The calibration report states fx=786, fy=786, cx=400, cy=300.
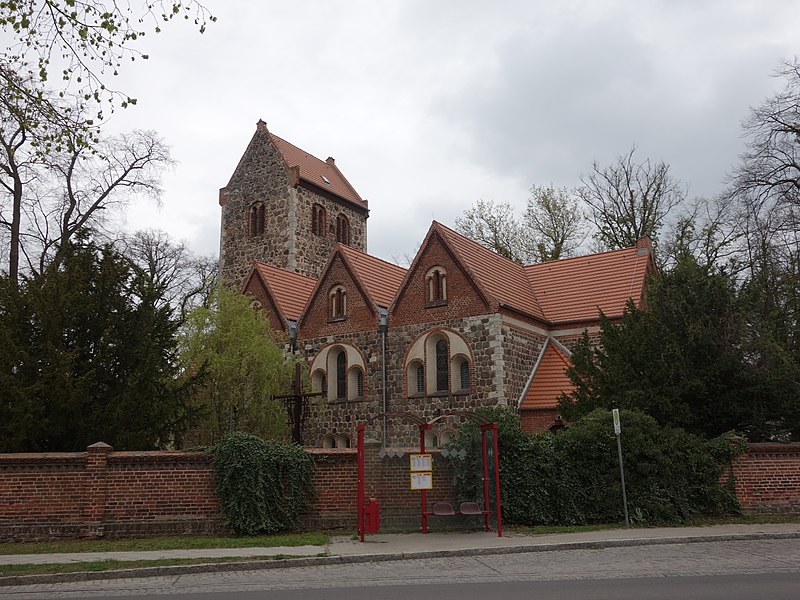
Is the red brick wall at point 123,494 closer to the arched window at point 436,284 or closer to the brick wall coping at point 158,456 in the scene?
the brick wall coping at point 158,456

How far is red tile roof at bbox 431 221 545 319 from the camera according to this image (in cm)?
2772

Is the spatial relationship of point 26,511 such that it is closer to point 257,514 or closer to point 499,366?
point 257,514

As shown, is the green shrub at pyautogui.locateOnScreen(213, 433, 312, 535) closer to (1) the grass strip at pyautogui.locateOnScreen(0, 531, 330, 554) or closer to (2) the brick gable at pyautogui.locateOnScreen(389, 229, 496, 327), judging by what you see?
(1) the grass strip at pyautogui.locateOnScreen(0, 531, 330, 554)

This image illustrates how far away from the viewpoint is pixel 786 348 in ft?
63.9

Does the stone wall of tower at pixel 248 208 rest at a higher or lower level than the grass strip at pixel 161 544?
higher

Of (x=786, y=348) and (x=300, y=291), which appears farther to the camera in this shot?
(x=300, y=291)

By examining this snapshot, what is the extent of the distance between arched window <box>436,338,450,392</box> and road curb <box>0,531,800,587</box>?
1332 cm

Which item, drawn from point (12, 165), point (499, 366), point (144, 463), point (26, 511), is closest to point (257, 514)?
point (144, 463)

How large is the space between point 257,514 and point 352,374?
13994 millimetres

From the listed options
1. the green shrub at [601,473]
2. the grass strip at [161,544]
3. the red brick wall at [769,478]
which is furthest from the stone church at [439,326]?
the grass strip at [161,544]

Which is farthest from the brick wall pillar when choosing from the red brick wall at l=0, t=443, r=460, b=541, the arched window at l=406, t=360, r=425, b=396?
the arched window at l=406, t=360, r=425, b=396

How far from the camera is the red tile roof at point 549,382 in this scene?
2645 centimetres

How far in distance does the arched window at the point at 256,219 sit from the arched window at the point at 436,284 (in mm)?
17608

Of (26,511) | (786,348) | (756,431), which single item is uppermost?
(786,348)
